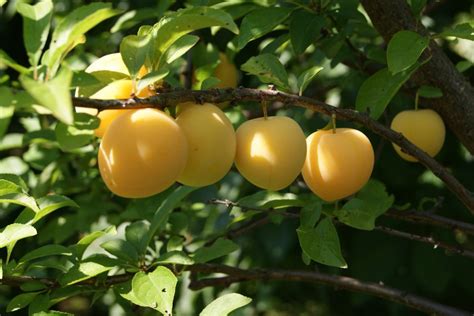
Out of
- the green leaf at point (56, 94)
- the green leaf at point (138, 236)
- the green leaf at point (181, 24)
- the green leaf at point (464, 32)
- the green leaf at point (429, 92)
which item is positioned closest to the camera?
the green leaf at point (56, 94)

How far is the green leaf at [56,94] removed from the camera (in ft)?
2.45

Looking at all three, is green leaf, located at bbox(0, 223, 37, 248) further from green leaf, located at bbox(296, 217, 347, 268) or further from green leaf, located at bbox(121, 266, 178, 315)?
green leaf, located at bbox(296, 217, 347, 268)

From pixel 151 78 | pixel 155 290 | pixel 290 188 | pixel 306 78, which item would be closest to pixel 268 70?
pixel 306 78

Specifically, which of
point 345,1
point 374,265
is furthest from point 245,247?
point 345,1

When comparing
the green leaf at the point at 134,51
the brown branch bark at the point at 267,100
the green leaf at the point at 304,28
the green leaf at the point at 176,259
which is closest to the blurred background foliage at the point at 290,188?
the green leaf at the point at 304,28

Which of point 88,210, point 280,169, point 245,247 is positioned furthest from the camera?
point 245,247

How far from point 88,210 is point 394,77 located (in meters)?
0.88

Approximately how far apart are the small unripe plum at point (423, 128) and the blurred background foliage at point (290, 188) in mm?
178

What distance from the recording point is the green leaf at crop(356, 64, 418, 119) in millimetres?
1361

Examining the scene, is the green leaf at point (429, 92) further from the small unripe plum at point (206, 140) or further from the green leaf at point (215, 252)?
the small unripe plum at point (206, 140)

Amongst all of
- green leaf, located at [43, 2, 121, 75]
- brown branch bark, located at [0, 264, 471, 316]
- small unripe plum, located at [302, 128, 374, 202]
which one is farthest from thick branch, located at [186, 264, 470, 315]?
green leaf, located at [43, 2, 121, 75]

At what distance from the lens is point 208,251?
1.36 metres

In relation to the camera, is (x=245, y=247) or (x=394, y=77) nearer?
(x=394, y=77)

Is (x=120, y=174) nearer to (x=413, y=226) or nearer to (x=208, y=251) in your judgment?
(x=208, y=251)
